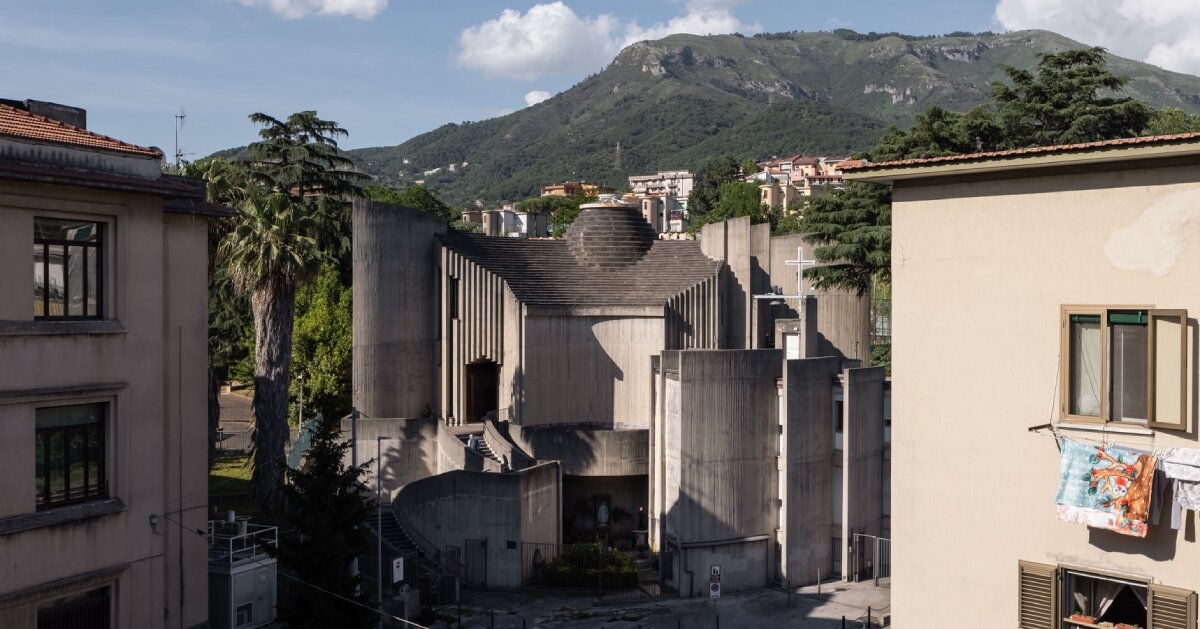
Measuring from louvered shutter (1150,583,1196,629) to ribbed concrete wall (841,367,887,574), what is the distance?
19.7 m

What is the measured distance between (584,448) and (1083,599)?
23378 mm

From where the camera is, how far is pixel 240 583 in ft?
74.7

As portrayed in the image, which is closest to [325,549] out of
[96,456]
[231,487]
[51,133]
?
[96,456]

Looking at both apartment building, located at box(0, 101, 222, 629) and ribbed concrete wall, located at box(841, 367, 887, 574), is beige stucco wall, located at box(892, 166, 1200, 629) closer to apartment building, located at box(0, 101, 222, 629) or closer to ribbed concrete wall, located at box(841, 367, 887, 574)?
apartment building, located at box(0, 101, 222, 629)

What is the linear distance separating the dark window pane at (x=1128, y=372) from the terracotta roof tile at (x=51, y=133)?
575 inches

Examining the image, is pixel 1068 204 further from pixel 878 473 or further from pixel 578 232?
pixel 578 232

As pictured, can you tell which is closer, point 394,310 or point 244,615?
point 244,615

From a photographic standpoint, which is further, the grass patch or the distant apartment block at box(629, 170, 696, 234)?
the distant apartment block at box(629, 170, 696, 234)

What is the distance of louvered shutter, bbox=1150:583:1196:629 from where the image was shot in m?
12.3

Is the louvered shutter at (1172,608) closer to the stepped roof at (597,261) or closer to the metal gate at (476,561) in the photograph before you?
the metal gate at (476,561)

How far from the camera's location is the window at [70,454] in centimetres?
1617

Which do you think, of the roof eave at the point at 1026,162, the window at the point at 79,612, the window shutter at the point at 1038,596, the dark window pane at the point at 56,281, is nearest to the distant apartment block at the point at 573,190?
the dark window pane at the point at 56,281

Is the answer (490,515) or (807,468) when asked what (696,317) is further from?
(490,515)

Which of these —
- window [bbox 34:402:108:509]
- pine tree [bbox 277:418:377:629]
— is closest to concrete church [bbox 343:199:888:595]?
pine tree [bbox 277:418:377:629]
